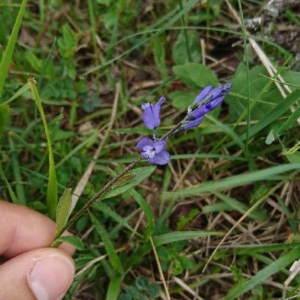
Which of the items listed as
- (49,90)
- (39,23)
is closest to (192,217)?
(49,90)

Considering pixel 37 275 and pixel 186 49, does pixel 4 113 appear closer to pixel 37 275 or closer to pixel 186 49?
pixel 37 275

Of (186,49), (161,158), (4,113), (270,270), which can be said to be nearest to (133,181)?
(161,158)

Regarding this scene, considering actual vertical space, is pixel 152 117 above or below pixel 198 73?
above

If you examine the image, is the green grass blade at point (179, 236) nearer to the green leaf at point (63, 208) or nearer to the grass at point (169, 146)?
the grass at point (169, 146)

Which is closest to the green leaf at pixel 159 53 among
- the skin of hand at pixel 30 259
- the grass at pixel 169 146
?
the grass at pixel 169 146

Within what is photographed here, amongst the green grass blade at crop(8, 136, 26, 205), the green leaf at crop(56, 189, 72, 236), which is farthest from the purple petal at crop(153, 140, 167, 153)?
the green grass blade at crop(8, 136, 26, 205)

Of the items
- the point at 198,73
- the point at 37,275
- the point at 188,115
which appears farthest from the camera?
the point at 198,73

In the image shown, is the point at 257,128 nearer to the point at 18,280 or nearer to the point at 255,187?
the point at 255,187

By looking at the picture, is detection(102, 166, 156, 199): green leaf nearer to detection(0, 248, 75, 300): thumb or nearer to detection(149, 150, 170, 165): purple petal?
detection(149, 150, 170, 165): purple petal
